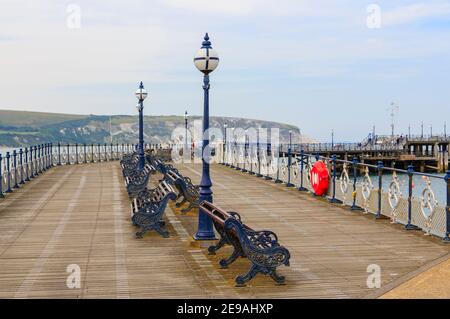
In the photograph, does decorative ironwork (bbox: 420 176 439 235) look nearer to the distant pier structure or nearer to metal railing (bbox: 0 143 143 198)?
metal railing (bbox: 0 143 143 198)

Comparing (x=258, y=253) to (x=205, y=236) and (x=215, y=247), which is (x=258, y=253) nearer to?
(x=215, y=247)

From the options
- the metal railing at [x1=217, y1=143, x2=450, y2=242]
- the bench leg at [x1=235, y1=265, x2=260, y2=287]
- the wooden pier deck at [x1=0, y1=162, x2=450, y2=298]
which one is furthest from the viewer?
the metal railing at [x1=217, y1=143, x2=450, y2=242]

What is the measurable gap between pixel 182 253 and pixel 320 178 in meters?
8.90

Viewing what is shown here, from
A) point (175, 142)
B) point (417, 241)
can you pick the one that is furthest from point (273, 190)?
point (175, 142)

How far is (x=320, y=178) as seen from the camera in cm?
1923

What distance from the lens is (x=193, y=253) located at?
1117 cm

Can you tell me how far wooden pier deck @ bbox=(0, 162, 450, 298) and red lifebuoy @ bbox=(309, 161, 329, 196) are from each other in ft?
2.02

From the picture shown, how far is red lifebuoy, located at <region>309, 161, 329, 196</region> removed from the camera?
19094mm

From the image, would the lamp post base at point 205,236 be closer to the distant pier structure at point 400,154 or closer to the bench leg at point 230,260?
the bench leg at point 230,260

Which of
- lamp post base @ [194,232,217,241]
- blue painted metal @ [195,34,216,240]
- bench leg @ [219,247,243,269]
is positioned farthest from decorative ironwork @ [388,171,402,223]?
bench leg @ [219,247,243,269]

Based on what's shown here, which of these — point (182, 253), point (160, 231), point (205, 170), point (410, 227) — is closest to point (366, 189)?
point (410, 227)

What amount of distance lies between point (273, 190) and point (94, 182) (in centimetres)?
820

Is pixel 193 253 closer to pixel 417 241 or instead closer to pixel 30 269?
pixel 30 269
